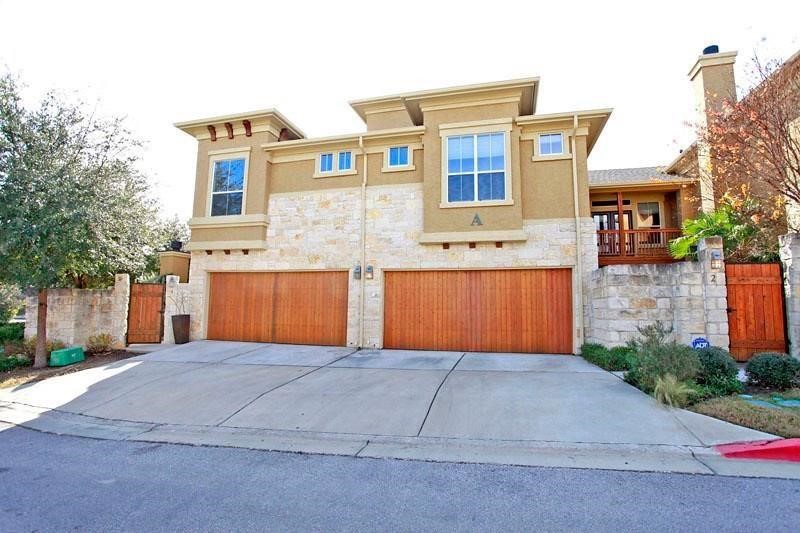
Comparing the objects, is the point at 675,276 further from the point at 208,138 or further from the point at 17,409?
the point at 208,138

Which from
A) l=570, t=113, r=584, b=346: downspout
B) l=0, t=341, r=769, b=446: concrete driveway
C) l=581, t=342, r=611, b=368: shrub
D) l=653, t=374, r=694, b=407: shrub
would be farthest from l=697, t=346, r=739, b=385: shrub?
l=570, t=113, r=584, b=346: downspout

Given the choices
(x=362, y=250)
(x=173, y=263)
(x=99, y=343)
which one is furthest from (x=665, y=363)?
(x=173, y=263)

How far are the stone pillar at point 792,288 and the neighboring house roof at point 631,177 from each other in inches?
254

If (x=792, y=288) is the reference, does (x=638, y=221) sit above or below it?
above

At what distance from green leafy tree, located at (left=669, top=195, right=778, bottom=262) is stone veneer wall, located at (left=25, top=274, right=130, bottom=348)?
52.1 ft

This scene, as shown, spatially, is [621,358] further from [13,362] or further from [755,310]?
[13,362]

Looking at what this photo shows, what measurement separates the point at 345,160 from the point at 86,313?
30.5 feet

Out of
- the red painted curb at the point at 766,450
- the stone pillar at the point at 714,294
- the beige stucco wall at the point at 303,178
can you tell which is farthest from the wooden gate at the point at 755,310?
the beige stucco wall at the point at 303,178

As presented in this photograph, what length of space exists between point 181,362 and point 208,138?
7.71 metres

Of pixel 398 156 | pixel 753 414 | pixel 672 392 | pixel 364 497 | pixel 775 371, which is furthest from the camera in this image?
pixel 398 156

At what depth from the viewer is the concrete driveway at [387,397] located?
17.6 feet

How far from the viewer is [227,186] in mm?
13680

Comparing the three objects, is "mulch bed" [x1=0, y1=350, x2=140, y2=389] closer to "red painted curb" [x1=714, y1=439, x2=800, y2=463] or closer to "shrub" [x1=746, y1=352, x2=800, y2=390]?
"red painted curb" [x1=714, y1=439, x2=800, y2=463]

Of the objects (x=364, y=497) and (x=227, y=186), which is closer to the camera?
(x=364, y=497)
